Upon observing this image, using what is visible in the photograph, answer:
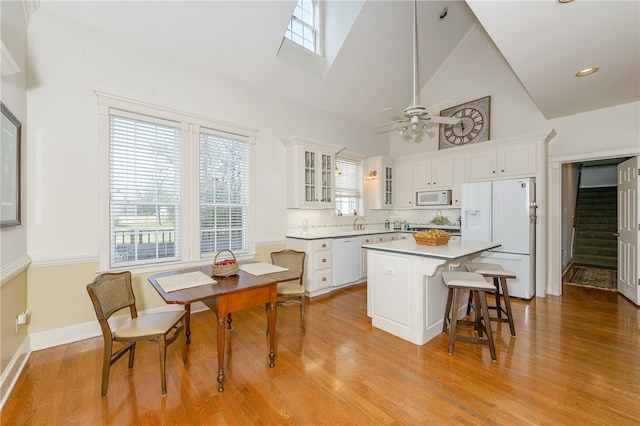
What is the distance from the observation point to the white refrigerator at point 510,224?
152 inches

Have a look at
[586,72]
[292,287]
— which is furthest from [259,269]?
[586,72]

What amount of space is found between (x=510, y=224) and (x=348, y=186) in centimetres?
278

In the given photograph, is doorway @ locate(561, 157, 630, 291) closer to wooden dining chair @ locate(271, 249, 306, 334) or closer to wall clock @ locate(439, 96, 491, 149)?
wall clock @ locate(439, 96, 491, 149)

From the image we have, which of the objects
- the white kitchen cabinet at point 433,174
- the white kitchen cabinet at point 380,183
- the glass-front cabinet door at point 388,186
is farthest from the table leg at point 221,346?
the white kitchen cabinet at point 433,174

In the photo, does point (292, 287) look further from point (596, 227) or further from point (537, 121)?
point (596, 227)

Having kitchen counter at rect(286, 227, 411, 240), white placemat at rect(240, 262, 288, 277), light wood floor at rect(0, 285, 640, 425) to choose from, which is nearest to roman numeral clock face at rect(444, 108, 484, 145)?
kitchen counter at rect(286, 227, 411, 240)

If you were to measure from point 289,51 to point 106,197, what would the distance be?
10.4 feet

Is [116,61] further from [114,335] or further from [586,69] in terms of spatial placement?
[586,69]

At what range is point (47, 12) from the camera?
8.42 feet

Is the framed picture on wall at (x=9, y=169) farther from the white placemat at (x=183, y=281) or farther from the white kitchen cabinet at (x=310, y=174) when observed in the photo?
the white kitchen cabinet at (x=310, y=174)

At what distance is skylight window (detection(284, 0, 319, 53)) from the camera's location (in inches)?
165

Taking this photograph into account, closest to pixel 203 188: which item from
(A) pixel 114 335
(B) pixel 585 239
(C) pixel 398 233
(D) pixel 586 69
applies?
(A) pixel 114 335

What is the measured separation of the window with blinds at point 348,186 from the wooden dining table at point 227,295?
3.10 metres

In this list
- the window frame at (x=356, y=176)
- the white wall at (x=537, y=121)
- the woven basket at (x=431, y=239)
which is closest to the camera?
the woven basket at (x=431, y=239)
